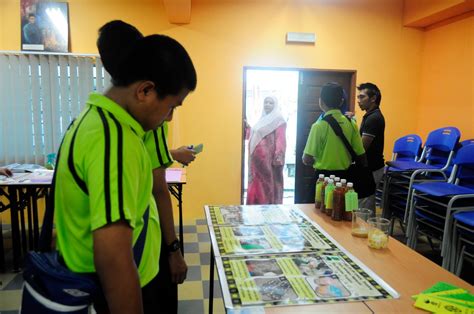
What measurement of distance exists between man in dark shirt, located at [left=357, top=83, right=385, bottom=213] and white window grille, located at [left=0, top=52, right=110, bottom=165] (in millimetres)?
2634

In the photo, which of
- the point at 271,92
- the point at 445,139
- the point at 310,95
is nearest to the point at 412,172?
the point at 445,139

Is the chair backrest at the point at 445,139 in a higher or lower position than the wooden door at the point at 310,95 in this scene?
lower

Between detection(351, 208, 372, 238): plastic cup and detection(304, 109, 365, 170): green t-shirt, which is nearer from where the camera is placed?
detection(351, 208, 372, 238): plastic cup

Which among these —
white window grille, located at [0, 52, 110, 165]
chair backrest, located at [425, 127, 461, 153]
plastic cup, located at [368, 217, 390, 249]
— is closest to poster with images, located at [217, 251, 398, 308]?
plastic cup, located at [368, 217, 390, 249]

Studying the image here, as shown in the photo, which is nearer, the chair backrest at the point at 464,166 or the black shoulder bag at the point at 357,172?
the black shoulder bag at the point at 357,172

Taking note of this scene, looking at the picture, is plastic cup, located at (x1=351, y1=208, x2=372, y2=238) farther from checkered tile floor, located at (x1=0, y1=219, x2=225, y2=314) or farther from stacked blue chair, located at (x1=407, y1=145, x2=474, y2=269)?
stacked blue chair, located at (x1=407, y1=145, x2=474, y2=269)

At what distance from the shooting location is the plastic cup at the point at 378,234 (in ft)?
4.71

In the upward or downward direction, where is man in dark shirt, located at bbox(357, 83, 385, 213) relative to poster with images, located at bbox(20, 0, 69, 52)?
downward

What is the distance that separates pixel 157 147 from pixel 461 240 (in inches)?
92.7

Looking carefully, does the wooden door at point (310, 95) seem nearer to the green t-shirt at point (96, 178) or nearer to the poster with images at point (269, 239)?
the poster with images at point (269, 239)

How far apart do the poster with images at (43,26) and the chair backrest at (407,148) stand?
386 cm

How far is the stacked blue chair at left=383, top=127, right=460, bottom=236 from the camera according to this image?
11.2ft

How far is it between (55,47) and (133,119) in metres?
3.64

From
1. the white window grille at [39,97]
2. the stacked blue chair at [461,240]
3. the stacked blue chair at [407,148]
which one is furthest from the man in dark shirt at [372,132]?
the white window grille at [39,97]
